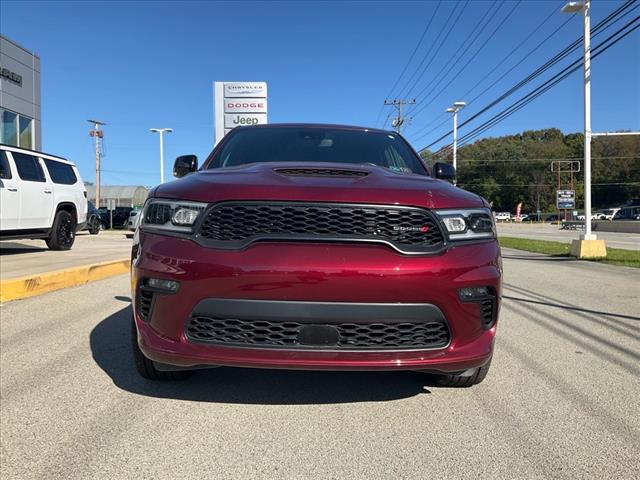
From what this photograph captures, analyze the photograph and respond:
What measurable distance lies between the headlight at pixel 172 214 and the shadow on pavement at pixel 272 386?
3.48ft

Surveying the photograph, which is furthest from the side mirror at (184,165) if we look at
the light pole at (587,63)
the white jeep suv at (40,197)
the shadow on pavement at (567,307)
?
the light pole at (587,63)

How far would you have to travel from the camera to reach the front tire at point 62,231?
987 cm

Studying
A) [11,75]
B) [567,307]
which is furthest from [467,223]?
[11,75]

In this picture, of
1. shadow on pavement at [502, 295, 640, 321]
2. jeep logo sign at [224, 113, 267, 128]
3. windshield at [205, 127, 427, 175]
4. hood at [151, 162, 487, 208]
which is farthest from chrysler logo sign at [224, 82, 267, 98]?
hood at [151, 162, 487, 208]

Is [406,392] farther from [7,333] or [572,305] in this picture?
[572,305]

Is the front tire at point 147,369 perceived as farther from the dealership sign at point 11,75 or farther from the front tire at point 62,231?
the dealership sign at point 11,75

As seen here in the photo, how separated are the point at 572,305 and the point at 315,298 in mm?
4897

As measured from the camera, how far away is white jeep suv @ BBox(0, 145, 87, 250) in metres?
8.38

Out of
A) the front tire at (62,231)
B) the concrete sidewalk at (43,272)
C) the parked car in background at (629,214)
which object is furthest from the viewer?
the parked car in background at (629,214)

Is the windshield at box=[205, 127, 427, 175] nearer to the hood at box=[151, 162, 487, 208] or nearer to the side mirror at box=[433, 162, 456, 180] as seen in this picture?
the side mirror at box=[433, 162, 456, 180]

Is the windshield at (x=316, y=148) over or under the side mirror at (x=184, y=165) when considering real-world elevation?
over

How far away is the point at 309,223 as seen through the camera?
7.71ft

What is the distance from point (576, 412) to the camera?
9.02 ft

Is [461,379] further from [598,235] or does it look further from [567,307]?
[598,235]
